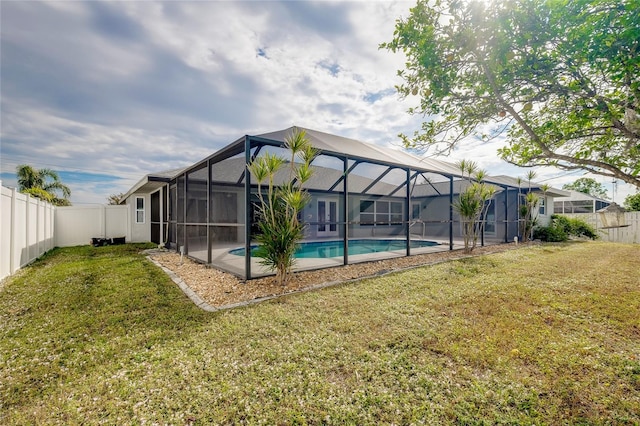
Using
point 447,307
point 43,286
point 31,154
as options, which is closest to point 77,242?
point 31,154

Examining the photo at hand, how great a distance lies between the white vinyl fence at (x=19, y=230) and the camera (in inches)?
219

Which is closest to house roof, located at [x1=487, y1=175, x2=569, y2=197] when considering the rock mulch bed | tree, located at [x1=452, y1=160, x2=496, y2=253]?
tree, located at [x1=452, y1=160, x2=496, y2=253]

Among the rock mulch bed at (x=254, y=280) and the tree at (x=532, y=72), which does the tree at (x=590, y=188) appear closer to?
the rock mulch bed at (x=254, y=280)

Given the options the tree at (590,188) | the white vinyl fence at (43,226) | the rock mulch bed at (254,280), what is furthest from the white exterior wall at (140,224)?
the tree at (590,188)

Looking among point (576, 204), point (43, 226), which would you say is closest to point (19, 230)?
point (43, 226)

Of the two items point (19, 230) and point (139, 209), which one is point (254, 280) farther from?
point (139, 209)

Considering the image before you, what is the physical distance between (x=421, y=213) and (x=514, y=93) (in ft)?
49.6

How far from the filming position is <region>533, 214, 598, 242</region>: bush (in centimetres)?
1327

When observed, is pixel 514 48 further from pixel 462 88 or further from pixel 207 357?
pixel 207 357

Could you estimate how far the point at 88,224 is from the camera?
12328 mm

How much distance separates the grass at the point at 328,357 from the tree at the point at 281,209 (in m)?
0.96

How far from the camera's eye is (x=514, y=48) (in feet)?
8.13

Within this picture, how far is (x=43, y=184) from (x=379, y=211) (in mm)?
21577

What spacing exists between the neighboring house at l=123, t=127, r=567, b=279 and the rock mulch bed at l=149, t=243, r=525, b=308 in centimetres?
33
